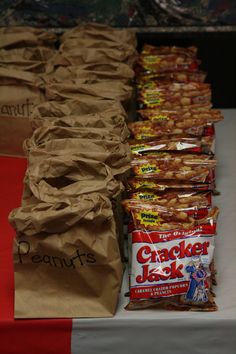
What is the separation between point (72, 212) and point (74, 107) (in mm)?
970

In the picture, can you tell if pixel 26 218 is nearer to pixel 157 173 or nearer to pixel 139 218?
pixel 139 218

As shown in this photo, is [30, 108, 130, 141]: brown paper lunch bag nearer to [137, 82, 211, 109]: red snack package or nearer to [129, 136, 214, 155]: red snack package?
[129, 136, 214, 155]: red snack package

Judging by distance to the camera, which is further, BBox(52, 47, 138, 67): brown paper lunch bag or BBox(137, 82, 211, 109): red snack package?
BBox(52, 47, 138, 67): brown paper lunch bag

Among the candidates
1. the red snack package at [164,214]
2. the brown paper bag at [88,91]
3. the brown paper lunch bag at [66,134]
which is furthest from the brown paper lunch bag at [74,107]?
the red snack package at [164,214]

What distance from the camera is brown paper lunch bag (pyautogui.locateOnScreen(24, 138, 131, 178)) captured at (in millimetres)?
2211

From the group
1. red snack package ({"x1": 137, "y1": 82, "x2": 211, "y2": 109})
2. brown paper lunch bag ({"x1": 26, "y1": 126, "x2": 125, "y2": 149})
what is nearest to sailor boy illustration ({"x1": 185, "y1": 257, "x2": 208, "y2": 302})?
brown paper lunch bag ({"x1": 26, "y1": 126, "x2": 125, "y2": 149})

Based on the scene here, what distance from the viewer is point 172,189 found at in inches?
93.4

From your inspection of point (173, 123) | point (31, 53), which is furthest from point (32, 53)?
point (173, 123)

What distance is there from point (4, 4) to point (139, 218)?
221 centimetres

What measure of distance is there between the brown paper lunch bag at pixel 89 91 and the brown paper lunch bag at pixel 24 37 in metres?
0.66

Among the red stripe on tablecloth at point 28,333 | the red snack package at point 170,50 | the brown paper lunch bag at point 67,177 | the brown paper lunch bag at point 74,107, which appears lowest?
the red stripe on tablecloth at point 28,333

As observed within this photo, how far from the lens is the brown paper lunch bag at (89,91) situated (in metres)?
2.87

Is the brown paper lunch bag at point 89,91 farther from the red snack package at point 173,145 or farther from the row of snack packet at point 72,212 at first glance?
the red snack package at point 173,145

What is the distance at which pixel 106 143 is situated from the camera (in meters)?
2.32
